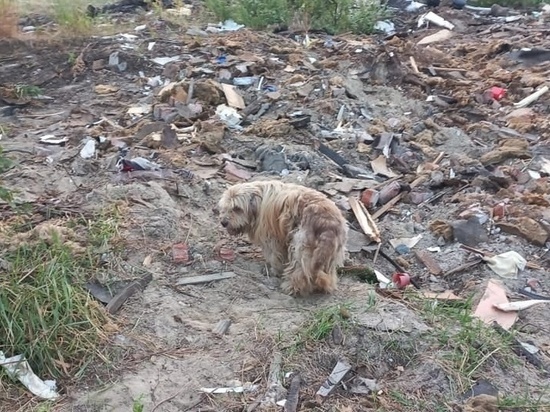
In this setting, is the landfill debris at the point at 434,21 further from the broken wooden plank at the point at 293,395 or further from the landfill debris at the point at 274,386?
the broken wooden plank at the point at 293,395

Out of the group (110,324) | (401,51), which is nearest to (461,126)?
(401,51)

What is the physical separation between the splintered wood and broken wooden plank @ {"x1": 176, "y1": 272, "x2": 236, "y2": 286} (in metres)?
1.44

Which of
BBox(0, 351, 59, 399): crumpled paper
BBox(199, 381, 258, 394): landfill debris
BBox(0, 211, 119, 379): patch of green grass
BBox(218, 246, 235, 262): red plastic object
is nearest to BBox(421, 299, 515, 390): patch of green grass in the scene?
BBox(199, 381, 258, 394): landfill debris

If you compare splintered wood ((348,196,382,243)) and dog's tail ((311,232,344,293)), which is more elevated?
dog's tail ((311,232,344,293))

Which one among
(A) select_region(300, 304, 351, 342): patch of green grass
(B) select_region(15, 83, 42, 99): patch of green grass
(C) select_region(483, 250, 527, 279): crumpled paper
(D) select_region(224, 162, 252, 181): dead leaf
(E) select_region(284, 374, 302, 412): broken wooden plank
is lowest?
(B) select_region(15, 83, 42, 99): patch of green grass

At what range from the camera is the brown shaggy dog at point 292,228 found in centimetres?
592

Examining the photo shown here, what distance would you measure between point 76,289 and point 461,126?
5947 mm

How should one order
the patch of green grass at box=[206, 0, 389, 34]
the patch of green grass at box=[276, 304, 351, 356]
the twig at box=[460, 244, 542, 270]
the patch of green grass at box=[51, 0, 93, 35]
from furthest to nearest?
the patch of green grass at box=[206, 0, 389, 34], the patch of green grass at box=[51, 0, 93, 35], the twig at box=[460, 244, 542, 270], the patch of green grass at box=[276, 304, 351, 356]

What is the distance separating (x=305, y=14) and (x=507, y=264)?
823 centimetres

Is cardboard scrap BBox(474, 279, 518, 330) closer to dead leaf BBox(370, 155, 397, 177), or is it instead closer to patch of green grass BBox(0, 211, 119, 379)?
dead leaf BBox(370, 155, 397, 177)

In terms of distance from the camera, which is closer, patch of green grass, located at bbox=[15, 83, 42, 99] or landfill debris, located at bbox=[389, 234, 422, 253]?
landfill debris, located at bbox=[389, 234, 422, 253]

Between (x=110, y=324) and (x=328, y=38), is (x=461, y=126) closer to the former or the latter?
(x=328, y=38)

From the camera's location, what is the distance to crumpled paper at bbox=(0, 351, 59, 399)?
200 inches

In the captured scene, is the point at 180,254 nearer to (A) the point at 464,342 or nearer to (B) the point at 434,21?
(A) the point at 464,342
